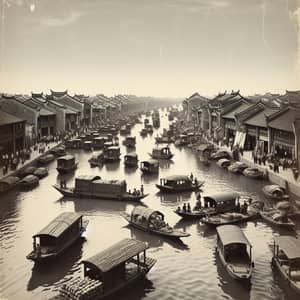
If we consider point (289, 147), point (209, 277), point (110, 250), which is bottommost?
point (209, 277)

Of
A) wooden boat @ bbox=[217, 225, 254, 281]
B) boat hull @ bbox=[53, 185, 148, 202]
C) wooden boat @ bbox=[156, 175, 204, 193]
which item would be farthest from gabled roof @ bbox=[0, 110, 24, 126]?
wooden boat @ bbox=[217, 225, 254, 281]

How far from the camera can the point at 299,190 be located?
39.3 m

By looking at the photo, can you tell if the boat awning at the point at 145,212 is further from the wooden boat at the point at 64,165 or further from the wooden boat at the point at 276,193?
the wooden boat at the point at 64,165

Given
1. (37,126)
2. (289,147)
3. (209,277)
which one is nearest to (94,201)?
(209,277)

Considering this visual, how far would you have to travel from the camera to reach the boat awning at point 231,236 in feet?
82.1

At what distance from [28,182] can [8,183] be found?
2730 mm

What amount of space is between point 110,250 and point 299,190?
23.8 m

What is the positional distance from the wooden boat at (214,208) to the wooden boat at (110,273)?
1047 centimetres

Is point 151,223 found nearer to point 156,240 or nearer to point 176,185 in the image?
point 156,240

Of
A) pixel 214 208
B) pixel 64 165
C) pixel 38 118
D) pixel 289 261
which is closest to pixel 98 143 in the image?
pixel 38 118

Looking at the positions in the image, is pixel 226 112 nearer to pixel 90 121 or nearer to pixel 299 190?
pixel 299 190

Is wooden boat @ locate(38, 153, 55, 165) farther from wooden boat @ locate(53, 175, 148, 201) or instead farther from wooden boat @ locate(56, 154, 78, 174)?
wooden boat @ locate(53, 175, 148, 201)

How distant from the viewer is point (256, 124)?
62.6 meters

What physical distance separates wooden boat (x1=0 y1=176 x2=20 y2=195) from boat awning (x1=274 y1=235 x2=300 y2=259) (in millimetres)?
30442
